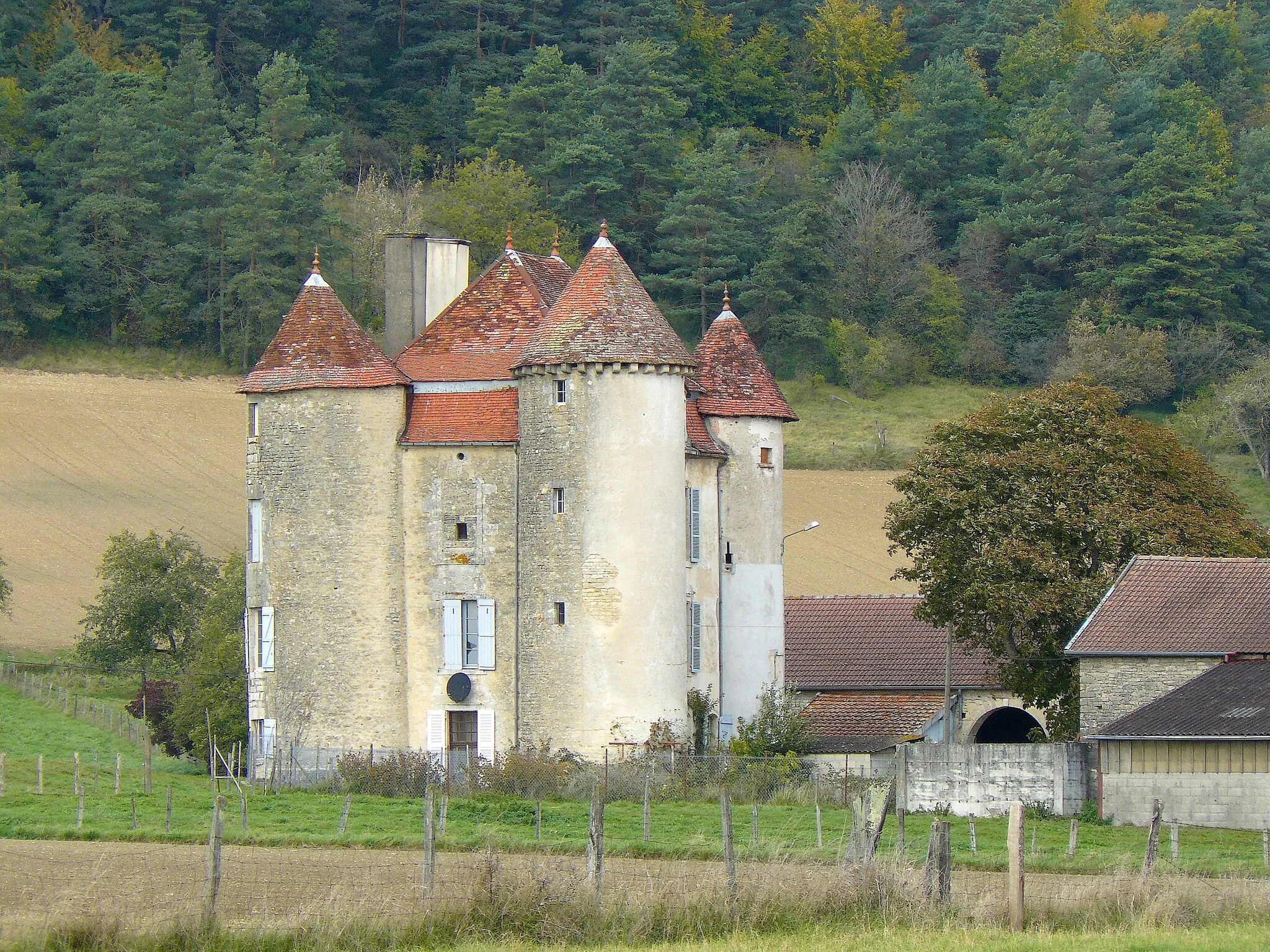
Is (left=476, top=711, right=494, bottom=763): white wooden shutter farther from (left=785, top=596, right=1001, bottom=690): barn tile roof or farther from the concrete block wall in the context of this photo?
the concrete block wall

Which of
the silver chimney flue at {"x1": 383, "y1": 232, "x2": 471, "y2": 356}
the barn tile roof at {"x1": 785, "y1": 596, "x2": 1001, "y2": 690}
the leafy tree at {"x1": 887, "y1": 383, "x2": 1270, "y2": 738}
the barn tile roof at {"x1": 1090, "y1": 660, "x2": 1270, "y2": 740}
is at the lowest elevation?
the barn tile roof at {"x1": 1090, "y1": 660, "x2": 1270, "y2": 740}

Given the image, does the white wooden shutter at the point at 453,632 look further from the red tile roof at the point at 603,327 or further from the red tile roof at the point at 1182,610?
the red tile roof at the point at 1182,610

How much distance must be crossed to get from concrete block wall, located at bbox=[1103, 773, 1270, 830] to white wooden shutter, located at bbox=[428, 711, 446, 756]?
1425 centimetres

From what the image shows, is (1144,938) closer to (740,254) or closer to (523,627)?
(523,627)

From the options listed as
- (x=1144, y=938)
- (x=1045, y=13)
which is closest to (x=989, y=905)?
(x=1144, y=938)

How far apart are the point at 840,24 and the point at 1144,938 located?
12856cm

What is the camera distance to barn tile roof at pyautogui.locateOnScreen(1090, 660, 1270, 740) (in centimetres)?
4000

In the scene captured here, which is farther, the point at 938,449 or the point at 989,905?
the point at 938,449

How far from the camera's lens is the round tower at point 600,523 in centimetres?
4741

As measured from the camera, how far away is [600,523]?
157 ft

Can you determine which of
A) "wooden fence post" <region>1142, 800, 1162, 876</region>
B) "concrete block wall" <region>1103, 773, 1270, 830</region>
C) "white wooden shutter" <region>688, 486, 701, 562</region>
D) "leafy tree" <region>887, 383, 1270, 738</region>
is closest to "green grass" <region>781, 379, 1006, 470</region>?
"leafy tree" <region>887, 383, 1270, 738</region>

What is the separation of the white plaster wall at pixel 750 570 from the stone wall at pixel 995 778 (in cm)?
872

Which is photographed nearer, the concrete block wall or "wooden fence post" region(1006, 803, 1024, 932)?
"wooden fence post" region(1006, 803, 1024, 932)

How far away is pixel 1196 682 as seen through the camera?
1699 inches
